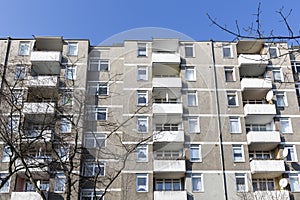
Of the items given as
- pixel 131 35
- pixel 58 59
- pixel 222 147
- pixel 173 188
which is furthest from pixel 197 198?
pixel 131 35

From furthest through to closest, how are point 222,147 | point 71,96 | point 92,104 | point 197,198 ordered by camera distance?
point 222,147, point 197,198, point 71,96, point 92,104

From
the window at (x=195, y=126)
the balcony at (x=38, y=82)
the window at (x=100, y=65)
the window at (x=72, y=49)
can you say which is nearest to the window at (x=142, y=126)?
the window at (x=100, y=65)

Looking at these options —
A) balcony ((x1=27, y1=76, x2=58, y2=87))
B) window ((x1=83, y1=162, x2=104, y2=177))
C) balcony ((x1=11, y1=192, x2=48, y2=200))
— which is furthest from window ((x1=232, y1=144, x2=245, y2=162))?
balcony ((x1=27, y1=76, x2=58, y2=87))

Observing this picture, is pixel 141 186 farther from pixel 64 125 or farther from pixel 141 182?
pixel 64 125

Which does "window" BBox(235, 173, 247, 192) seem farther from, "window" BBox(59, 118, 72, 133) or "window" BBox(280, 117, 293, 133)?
"window" BBox(59, 118, 72, 133)

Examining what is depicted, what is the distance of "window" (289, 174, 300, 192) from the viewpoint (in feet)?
66.4

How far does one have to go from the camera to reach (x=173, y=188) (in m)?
20.5

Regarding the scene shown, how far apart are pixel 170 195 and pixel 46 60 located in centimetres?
1106

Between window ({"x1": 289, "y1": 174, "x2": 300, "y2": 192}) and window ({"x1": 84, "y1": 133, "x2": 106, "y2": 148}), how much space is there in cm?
1596

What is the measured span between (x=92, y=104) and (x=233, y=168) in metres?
15.1

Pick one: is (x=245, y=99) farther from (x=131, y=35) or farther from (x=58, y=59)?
(x=131, y=35)

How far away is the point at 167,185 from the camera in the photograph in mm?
20609

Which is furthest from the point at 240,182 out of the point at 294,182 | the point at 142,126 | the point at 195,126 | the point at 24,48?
the point at 24,48

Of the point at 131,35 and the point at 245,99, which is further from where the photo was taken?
the point at 245,99
